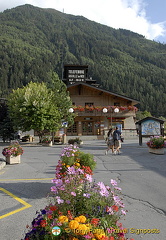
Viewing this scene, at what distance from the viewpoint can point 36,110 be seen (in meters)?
22.5

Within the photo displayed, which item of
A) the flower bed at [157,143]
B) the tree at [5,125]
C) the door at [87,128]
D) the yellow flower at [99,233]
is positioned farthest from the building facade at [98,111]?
the yellow flower at [99,233]

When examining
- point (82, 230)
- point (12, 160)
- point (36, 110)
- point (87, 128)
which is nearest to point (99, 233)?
point (82, 230)

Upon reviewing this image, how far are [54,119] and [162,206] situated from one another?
19388mm

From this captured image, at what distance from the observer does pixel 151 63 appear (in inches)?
7279

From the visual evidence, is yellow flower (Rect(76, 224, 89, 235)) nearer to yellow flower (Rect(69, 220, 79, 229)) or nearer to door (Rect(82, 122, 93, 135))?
yellow flower (Rect(69, 220, 79, 229))

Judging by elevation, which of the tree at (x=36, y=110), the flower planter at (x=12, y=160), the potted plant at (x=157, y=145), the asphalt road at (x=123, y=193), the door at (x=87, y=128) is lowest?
the asphalt road at (x=123, y=193)

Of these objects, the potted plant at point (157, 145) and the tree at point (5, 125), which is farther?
the tree at point (5, 125)

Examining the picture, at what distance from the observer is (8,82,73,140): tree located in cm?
2242

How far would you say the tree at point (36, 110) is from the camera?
22422 mm

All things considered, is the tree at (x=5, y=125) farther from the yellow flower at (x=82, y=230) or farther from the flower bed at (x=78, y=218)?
the yellow flower at (x=82, y=230)

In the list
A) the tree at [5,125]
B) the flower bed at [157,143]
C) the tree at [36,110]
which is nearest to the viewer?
the flower bed at [157,143]

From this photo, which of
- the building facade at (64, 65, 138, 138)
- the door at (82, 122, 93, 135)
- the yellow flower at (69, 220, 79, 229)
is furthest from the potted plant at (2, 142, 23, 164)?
the door at (82, 122, 93, 135)

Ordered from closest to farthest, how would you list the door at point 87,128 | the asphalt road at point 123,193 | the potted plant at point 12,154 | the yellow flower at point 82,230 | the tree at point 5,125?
the yellow flower at point 82,230 < the asphalt road at point 123,193 < the potted plant at point 12,154 < the tree at point 5,125 < the door at point 87,128

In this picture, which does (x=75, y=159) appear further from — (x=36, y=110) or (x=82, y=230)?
(x=36, y=110)
